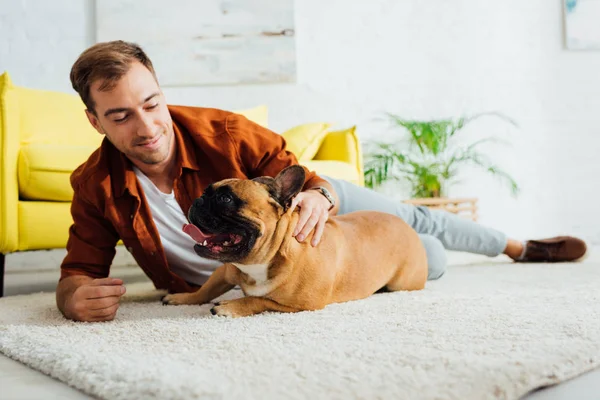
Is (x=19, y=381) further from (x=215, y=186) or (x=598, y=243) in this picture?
(x=598, y=243)

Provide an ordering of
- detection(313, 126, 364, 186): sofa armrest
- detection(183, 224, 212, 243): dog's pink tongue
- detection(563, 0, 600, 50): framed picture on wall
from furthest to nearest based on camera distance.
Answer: detection(563, 0, 600, 50): framed picture on wall < detection(313, 126, 364, 186): sofa armrest < detection(183, 224, 212, 243): dog's pink tongue

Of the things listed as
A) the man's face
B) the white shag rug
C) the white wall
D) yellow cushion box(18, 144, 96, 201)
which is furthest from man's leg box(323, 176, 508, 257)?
the white wall

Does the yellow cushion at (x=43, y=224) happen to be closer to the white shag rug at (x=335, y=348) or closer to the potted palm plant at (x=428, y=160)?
the white shag rug at (x=335, y=348)

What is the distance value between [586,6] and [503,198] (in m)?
1.59

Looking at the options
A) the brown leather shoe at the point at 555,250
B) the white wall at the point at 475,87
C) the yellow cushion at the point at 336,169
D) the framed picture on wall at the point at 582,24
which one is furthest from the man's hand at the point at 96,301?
the framed picture on wall at the point at 582,24

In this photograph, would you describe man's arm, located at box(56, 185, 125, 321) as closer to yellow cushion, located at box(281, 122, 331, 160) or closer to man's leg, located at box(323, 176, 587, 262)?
man's leg, located at box(323, 176, 587, 262)

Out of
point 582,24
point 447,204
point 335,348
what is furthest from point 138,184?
point 582,24

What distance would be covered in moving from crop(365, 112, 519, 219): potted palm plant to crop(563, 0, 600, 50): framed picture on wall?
812mm

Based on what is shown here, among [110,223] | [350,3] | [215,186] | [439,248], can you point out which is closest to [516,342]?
[215,186]

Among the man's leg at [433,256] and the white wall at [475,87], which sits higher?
the white wall at [475,87]

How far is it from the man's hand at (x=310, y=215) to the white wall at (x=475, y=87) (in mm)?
2882

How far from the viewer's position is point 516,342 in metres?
1.02

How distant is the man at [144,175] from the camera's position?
4.80ft

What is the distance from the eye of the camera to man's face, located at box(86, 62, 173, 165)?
4.82 feet
